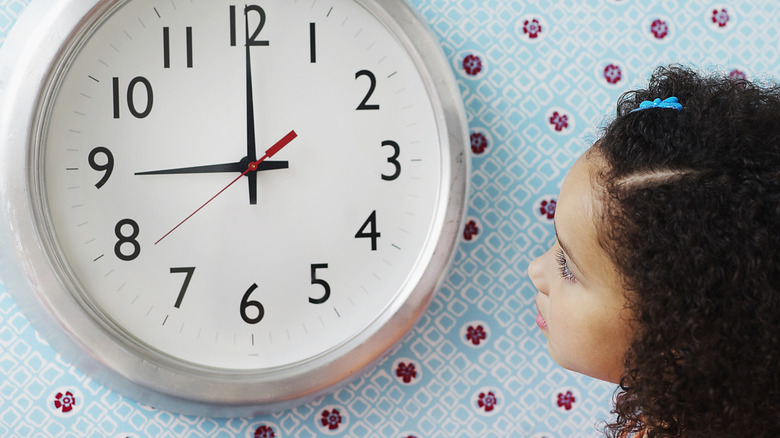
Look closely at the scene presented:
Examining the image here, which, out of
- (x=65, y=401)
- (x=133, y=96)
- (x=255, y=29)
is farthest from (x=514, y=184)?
(x=65, y=401)

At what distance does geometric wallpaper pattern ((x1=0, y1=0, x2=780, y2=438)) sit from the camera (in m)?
0.87

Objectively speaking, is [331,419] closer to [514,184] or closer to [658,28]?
[514,184]

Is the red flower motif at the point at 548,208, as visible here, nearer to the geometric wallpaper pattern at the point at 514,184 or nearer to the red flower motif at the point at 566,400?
the geometric wallpaper pattern at the point at 514,184

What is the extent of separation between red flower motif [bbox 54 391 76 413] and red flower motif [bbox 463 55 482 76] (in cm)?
67

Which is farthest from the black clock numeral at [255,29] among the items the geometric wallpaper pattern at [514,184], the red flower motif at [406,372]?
the red flower motif at [406,372]

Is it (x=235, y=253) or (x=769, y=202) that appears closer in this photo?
(x=769, y=202)

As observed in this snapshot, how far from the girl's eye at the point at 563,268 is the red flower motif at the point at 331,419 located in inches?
15.1

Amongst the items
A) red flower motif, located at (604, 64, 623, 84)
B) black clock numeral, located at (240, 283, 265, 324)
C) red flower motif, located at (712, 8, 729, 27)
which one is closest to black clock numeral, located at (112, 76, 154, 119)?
black clock numeral, located at (240, 283, 265, 324)

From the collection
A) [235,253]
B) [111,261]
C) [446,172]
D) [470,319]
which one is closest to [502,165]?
[446,172]

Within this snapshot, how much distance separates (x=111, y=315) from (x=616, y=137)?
23.7 inches

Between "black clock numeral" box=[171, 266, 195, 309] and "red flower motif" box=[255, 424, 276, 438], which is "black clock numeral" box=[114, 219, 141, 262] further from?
"red flower motif" box=[255, 424, 276, 438]

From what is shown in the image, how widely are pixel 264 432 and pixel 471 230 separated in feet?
1.28

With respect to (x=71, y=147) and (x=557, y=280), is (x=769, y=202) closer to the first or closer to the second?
(x=557, y=280)

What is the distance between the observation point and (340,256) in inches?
31.8
